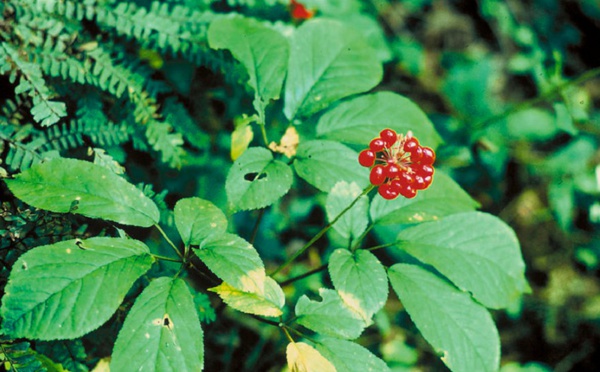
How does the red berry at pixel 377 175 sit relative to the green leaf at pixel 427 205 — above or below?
above

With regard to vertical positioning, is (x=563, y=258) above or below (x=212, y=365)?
above

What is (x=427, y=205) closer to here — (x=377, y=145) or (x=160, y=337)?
(x=377, y=145)

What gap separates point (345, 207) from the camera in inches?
58.4

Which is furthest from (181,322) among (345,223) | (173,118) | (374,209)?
(173,118)

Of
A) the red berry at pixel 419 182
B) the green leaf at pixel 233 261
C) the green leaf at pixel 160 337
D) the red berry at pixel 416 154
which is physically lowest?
the green leaf at pixel 160 337

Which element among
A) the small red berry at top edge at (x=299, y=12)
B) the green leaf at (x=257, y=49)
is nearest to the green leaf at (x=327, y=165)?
the green leaf at (x=257, y=49)

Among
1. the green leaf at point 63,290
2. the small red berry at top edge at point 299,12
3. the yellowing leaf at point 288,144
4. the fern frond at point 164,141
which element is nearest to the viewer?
the green leaf at point 63,290

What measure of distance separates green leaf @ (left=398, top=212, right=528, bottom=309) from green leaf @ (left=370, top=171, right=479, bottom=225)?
0.05 meters

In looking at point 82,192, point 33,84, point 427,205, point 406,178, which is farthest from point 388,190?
point 33,84

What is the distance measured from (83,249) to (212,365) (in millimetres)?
1294

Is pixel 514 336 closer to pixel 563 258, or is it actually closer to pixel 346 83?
pixel 563 258

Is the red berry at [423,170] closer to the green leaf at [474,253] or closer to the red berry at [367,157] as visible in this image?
the red berry at [367,157]

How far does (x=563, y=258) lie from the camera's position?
10.4ft

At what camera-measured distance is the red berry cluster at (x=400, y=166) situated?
1239mm
